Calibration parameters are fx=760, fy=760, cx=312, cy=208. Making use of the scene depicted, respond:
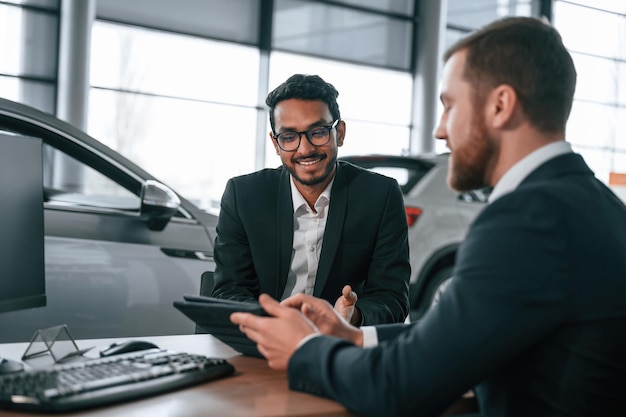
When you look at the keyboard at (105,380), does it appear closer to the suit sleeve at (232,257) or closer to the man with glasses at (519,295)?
the man with glasses at (519,295)

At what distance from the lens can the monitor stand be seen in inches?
60.0

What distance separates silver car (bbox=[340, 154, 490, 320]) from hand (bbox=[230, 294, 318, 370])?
4.56 m

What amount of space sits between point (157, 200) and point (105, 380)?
1992mm

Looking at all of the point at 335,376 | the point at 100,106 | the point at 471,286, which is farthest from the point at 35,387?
the point at 100,106

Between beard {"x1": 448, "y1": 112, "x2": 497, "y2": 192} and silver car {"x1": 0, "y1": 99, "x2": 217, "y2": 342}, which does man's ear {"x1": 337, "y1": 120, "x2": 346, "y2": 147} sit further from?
beard {"x1": 448, "y1": 112, "x2": 497, "y2": 192}

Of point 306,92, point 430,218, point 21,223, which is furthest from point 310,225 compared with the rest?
point 430,218

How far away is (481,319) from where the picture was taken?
122 centimetres

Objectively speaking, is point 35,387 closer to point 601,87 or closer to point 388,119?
point 388,119

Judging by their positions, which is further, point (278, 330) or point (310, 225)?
point (310, 225)

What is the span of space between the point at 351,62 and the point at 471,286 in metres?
10.7

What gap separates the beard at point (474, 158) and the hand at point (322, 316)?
0.38 meters

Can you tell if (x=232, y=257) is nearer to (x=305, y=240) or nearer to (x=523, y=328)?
(x=305, y=240)

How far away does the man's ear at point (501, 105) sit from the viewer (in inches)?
55.0

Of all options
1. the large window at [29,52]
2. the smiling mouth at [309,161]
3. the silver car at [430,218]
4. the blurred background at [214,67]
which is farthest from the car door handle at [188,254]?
the large window at [29,52]
